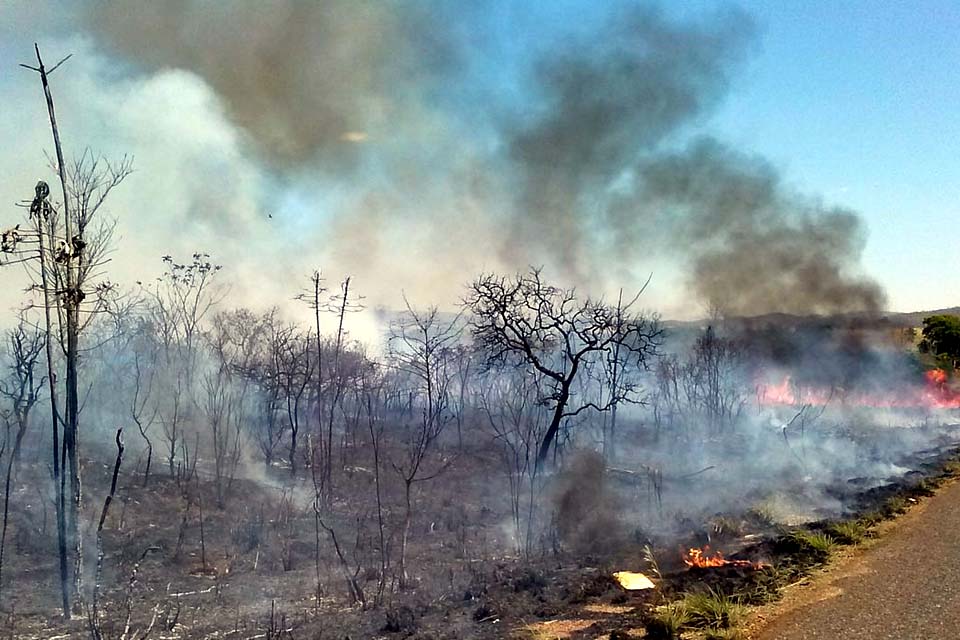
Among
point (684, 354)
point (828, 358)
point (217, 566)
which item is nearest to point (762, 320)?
point (828, 358)

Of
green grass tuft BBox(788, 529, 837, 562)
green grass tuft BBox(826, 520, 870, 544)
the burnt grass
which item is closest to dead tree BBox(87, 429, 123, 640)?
the burnt grass

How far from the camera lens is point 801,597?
805cm

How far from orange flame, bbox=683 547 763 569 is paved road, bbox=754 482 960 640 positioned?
1190mm

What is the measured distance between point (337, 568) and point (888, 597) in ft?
30.9

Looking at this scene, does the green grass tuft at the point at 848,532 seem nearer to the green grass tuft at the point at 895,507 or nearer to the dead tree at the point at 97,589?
the green grass tuft at the point at 895,507

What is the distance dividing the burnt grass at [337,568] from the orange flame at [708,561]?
0.21 meters

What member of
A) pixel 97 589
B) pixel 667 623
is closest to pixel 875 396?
pixel 667 623

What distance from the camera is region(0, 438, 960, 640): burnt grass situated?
8.66 m

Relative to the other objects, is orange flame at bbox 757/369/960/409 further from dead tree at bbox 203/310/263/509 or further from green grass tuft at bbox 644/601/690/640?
green grass tuft at bbox 644/601/690/640

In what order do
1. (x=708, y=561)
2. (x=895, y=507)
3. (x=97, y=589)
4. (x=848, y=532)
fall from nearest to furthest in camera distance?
(x=708, y=561)
(x=848, y=532)
(x=97, y=589)
(x=895, y=507)

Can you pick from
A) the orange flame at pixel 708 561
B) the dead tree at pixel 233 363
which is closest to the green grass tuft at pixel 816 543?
the orange flame at pixel 708 561

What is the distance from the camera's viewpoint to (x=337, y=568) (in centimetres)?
A: 1304

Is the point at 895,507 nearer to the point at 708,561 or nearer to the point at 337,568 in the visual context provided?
the point at 708,561

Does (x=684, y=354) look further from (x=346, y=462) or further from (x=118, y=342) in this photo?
(x=118, y=342)
